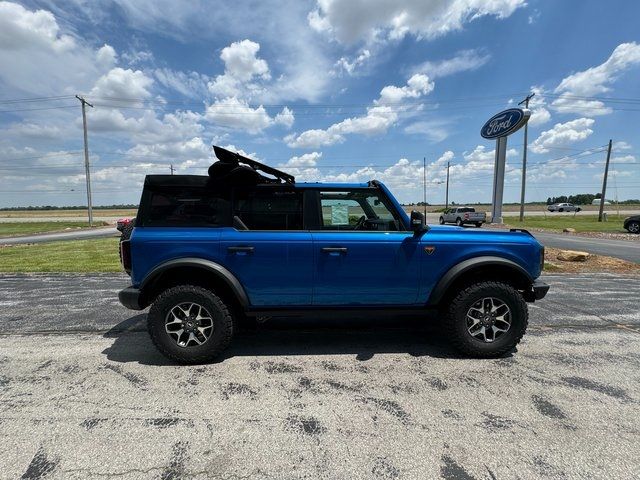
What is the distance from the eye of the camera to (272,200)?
374 centimetres

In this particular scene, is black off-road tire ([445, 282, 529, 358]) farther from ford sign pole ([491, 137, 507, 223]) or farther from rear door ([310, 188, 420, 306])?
ford sign pole ([491, 137, 507, 223])

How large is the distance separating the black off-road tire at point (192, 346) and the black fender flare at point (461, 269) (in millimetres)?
2071

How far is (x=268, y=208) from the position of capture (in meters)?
3.72

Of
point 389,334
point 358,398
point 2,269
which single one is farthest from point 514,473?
point 2,269

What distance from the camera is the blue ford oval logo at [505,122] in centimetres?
2955

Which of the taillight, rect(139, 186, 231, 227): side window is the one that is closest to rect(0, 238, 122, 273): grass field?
the taillight

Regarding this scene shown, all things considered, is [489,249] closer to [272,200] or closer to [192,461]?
[272,200]

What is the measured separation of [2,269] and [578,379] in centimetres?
1203

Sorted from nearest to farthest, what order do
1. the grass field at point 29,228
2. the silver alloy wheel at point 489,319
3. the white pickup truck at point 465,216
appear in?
the silver alloy wheel at point 489,319, the grass field at point 29,228, the white pickup truck at point 465,216

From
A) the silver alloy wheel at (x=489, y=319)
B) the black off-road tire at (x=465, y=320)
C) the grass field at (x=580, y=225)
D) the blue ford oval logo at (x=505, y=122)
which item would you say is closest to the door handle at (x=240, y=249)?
the black off-road tire at (x=465, y=320)

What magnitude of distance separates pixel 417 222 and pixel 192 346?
2.53m

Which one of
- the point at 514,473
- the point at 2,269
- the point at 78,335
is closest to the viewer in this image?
the point at 514,473

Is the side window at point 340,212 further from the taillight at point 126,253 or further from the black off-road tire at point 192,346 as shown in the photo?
the taillight at point 126,253

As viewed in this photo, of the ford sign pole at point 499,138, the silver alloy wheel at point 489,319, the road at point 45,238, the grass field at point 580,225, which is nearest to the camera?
the silver alloy wheel at point 489,319
